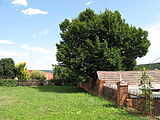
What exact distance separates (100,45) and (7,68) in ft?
109

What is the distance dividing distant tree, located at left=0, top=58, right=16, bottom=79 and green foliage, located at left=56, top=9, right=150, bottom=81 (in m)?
26.4

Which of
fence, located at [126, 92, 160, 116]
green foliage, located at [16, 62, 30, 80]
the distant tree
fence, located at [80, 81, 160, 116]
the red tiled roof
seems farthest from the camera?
the distant tree

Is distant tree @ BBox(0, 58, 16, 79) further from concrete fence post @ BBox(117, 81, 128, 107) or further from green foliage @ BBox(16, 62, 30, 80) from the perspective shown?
concrete fence post @ BBox(117, 81, 128, 107)

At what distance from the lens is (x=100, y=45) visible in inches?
980

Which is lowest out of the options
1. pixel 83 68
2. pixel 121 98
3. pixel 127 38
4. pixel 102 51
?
pixel 121 98

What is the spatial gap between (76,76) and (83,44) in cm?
409

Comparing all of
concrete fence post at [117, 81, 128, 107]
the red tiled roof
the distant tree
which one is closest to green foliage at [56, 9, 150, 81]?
the red tiled roof

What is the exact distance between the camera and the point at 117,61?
984 inches

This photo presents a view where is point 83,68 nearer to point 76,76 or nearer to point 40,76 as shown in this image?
point 76,76

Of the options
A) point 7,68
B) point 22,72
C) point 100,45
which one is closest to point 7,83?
point 22,72

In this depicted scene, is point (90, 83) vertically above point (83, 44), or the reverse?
point (83, 44)

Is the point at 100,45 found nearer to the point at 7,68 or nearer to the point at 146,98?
the point at 146,98

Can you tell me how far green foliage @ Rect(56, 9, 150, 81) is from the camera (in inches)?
982

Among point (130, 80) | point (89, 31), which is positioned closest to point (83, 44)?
point (89, 31)
